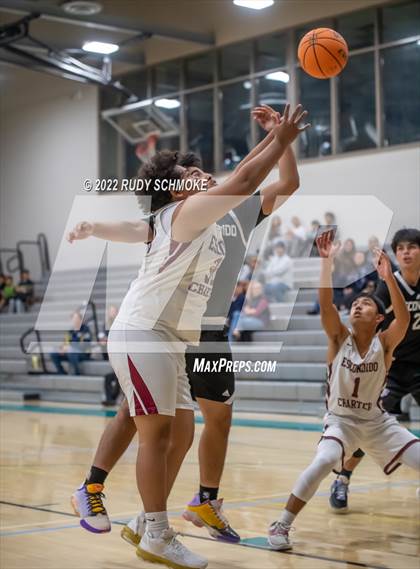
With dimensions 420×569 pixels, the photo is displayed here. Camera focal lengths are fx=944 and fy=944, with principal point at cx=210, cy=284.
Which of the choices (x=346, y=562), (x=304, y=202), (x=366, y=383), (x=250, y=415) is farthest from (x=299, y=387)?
(x=346, y=562)

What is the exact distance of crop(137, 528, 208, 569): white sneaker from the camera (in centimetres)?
385

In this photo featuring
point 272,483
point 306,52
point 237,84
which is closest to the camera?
point 306,52

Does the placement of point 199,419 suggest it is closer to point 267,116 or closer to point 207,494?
point 207,494

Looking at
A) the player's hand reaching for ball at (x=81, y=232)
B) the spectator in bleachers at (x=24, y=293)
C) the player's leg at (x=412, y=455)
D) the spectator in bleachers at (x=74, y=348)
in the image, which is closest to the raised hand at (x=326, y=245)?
the player's leg at (x=412, y=455)

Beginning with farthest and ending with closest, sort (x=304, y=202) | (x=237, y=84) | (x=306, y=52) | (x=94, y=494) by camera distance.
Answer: (x=237, y=84) → (x=304, y=202) → (x=306, y=52) → (x=94, y=494)

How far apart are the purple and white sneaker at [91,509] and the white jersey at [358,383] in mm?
1567

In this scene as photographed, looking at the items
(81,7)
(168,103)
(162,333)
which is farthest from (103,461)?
(168,103)

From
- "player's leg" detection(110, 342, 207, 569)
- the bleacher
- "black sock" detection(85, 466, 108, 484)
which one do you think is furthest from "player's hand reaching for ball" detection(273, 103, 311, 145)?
the bleacher

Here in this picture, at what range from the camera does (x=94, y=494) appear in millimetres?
4309

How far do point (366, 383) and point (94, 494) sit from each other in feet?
5.63

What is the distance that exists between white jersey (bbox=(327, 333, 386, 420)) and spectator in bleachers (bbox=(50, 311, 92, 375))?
5995mm

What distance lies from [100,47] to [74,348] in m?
7.43

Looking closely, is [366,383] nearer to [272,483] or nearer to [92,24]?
[272,483]

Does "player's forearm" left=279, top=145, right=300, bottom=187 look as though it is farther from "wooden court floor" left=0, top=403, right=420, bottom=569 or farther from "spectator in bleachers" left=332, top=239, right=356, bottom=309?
"spectator in bleachers" left=332, top=239, right=356, bottom=309
